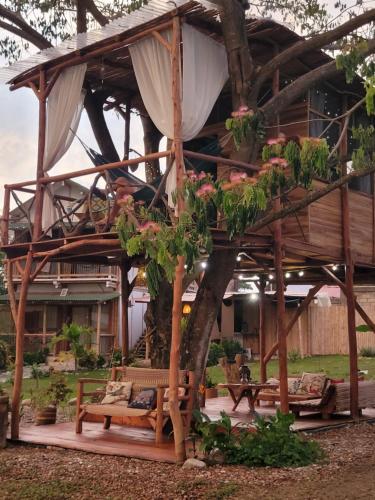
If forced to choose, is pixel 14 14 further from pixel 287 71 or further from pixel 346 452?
pixel 346 452

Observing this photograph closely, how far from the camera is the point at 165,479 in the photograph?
6.91m

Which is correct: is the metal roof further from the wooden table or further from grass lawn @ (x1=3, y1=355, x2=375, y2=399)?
grass lawn @ (x1=3, y1=355, x2=375, y2=399)

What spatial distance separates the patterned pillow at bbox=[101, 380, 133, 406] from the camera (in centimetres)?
982

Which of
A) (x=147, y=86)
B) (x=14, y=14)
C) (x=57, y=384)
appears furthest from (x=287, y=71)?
(x=57, y=384)

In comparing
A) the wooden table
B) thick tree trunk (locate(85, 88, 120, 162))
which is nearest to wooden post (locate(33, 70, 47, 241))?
thick tree trunk (locate(85, 88, 120, 162))

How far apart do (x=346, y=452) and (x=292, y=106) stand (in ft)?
17.4

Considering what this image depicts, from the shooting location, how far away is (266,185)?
6926 mm

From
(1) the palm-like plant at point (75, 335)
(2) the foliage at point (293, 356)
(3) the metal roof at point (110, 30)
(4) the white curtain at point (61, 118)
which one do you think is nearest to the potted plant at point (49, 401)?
(4) the white curtain at point (61, 118)

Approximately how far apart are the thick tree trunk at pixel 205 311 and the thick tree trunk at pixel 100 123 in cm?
345

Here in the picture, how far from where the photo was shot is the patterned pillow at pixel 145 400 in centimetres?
926

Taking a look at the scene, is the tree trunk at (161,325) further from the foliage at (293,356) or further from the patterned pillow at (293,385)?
the foliage at (293,356)

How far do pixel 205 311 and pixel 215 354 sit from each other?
15.7 metres

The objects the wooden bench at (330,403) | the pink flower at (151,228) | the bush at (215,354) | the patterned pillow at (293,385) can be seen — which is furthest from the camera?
the bush at (215,354)

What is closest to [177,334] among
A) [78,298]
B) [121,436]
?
[121,436]
